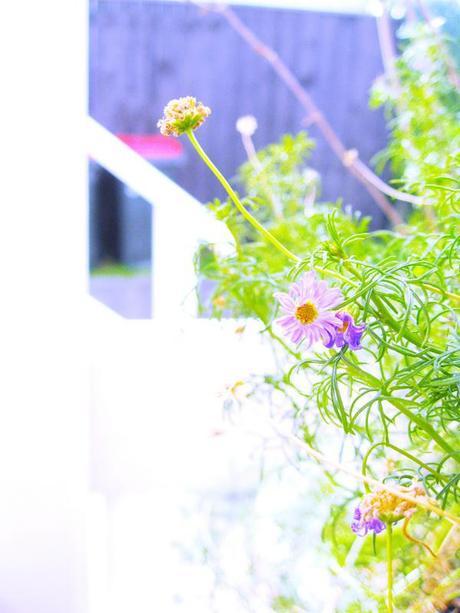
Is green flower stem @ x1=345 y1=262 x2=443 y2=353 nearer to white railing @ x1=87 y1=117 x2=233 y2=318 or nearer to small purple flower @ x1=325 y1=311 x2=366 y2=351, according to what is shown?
small purple flower @ x1=325 y1=311 x2=366 y2=351

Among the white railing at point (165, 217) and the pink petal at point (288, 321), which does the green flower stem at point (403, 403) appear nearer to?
the pink petal at point (288, 321)

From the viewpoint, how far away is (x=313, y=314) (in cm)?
57

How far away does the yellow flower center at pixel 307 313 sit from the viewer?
1.87ft

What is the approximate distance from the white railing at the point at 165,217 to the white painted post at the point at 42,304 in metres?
0.42

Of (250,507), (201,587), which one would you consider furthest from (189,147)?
(201,587)

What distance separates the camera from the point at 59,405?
1.18m

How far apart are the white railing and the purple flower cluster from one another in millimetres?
1031

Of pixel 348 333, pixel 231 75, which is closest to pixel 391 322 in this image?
pixel 348 333

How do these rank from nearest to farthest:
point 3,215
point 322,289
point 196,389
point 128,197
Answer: point 322,289 → point 3,215 → point 196,389 → point 128,197

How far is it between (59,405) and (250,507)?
0.57m

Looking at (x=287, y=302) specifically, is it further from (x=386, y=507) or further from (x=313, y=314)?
(x=386, y=507)

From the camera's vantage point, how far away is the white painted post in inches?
43.5

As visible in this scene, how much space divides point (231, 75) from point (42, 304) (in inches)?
44.3

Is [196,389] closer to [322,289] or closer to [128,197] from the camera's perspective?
[128,197]
